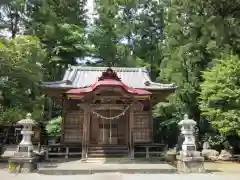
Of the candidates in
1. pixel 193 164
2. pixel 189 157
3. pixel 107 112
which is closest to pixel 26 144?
pixel 107 112

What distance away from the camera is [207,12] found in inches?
783

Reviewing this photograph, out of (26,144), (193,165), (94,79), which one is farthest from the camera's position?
(94,79)

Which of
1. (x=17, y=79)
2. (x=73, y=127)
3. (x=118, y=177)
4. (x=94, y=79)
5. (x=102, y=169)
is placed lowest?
(x=118, y=177)

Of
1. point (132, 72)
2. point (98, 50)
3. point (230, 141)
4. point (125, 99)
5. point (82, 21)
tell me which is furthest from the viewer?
point (82, 21)

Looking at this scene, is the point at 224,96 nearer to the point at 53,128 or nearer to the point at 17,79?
the point at 17,79

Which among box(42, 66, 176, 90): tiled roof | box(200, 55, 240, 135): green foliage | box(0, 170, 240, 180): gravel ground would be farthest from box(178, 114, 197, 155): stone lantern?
box(200, 55, 240, 135): green foliage

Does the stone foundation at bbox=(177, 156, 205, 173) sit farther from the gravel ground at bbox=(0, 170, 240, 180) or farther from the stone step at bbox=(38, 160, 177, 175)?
the gravel ground at bbox=(0, 170, 240, 180)

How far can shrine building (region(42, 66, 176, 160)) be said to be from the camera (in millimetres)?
14852

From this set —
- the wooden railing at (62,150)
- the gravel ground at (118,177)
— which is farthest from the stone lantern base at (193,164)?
the wooden railing at (62,150)

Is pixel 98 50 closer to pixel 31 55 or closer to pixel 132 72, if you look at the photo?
pixel 132 72

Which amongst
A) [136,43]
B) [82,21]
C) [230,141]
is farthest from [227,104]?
[82,21]

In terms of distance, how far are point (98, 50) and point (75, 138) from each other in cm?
1475

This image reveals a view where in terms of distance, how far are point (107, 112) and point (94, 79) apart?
3278 millimetres

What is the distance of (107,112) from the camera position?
16.3m
